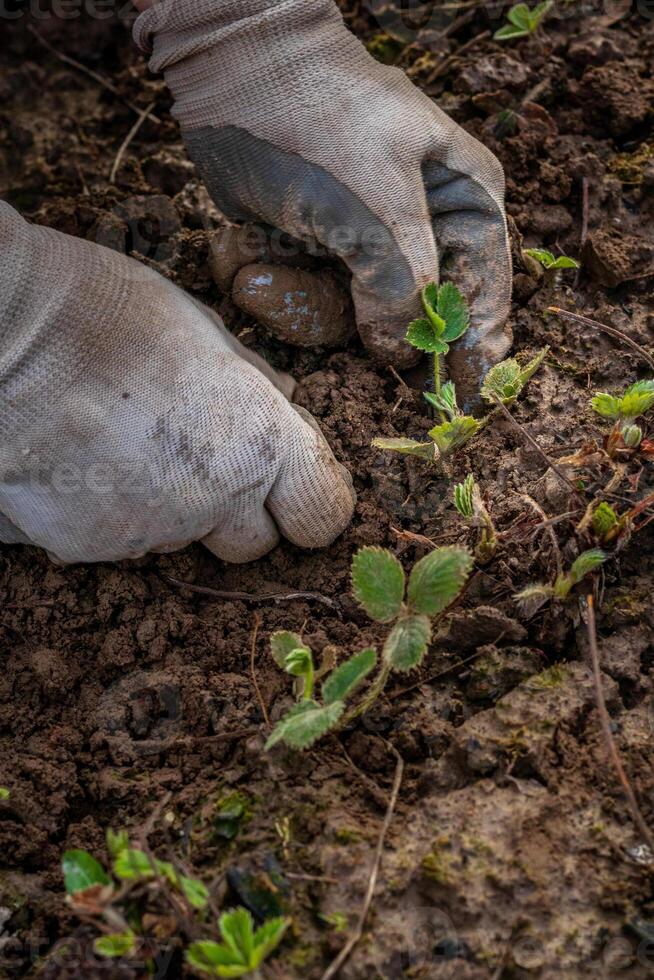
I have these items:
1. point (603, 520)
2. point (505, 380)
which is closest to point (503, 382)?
point (505, 380)

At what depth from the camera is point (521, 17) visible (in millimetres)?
2400

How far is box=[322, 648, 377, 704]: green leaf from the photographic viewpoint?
141cm

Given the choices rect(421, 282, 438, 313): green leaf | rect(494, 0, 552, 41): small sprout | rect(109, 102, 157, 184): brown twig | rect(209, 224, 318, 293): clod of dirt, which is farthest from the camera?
rect(109, 102, 157, 184): brown twig

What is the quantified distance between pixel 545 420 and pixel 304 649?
828 millimetres

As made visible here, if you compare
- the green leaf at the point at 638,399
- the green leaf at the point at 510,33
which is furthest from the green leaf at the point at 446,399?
the green leaf at the point at 510,33

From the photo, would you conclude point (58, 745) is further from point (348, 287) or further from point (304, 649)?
point (348, 287)

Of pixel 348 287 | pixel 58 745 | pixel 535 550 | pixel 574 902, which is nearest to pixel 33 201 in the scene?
pixel 348 287

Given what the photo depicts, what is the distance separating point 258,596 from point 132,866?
2.17 ft

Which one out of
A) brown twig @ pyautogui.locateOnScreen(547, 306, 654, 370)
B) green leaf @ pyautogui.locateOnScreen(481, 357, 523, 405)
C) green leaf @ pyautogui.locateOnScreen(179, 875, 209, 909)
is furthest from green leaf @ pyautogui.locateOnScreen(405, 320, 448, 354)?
green leaf @ pyautogui.locateOnScreen(179, 875, 209, 909)

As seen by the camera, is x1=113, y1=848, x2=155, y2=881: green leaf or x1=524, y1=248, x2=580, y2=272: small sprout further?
x1=524, y1=248, x2=580, y2=272: small sprout

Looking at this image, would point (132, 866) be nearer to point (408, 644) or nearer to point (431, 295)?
point (408, 644)

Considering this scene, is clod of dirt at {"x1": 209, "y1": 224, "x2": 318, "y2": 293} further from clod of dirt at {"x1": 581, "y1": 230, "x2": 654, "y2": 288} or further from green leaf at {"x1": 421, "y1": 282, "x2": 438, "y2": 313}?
clod of dirt at {"x1": 581, "y1": 230, "x2": 654, "y2": 288}

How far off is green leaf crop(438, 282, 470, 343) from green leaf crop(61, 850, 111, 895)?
1.21 m

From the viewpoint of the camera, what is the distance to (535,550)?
5.61 feet
